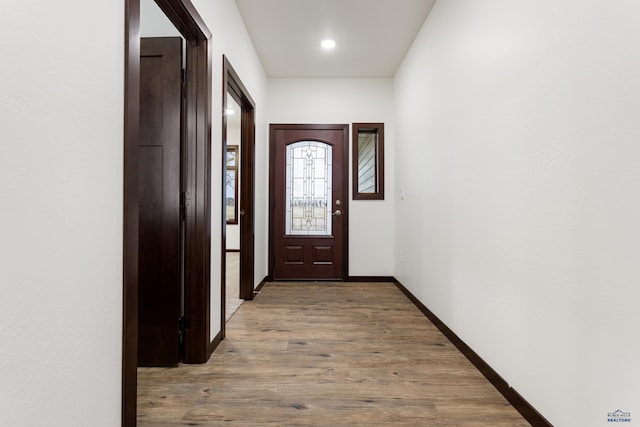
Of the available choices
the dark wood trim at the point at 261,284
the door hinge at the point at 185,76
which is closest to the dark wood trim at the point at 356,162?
the dark wood trim at the point at 261,284

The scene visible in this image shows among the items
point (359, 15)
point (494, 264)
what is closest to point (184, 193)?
point (494, 264)

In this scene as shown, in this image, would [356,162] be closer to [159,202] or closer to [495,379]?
[159,202]

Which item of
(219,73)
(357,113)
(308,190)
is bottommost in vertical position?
(308,190)

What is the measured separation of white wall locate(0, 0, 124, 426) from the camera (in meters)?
0.82

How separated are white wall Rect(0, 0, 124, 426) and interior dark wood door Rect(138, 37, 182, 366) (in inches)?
33.6

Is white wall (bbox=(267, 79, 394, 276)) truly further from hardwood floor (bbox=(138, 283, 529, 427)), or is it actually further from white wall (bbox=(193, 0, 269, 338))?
hardwood floor (bbox=(138, 283, 529, 427))

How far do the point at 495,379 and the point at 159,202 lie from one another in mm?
2186

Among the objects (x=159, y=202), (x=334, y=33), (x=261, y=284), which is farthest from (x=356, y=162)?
(x=159, y=202)

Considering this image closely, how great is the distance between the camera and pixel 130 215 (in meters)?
1.30

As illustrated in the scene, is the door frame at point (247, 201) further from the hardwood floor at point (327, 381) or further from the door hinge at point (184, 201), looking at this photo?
the door hinge at point (184, 201)

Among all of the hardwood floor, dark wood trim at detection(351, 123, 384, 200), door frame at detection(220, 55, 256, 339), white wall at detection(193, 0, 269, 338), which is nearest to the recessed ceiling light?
white wall at detection(193, 0, 269, 338)

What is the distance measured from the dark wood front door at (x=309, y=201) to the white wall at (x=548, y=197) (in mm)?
2118

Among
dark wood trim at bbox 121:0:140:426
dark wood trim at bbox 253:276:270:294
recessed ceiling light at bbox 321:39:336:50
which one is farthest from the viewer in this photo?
dark wood trim at bbox 253:276:270:294

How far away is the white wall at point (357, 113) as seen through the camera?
15.1 ft
